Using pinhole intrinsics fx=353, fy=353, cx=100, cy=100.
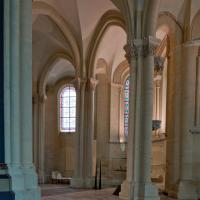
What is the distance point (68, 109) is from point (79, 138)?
924 centimetres

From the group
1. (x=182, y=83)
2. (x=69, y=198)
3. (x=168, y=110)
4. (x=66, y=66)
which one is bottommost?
(x=69, y=198)

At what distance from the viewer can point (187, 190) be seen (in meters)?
13.9

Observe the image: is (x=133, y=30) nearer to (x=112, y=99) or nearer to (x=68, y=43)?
(x=68, y=43)

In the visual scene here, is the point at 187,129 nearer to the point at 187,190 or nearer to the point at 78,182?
the point at 187,190

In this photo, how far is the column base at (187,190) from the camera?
13.8 metres

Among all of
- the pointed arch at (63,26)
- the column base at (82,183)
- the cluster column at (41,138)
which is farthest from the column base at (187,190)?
the cluster column at (41,138)

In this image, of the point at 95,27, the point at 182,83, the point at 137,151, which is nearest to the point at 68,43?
the point at 95,27

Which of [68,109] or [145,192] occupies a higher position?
[68,109]

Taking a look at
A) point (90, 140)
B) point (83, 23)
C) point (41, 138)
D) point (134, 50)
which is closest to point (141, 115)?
point (134, 50)

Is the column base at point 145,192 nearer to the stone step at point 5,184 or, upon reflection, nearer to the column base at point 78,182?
the column base at point 78,182

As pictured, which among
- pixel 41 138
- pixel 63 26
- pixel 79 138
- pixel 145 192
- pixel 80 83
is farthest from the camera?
pixel 41 138

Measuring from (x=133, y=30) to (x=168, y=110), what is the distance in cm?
447

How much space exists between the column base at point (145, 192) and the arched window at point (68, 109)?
15.3m

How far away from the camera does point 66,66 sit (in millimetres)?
26266
